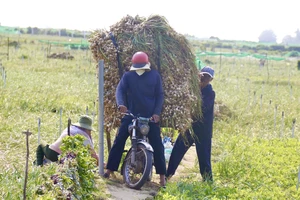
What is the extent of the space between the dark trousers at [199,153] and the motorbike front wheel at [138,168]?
2.23ft

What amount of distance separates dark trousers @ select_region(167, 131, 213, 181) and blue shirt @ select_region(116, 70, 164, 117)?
2.77 ft

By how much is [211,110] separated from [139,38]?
4.63ft

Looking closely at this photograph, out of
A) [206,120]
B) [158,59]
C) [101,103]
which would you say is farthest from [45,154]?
[206,120]

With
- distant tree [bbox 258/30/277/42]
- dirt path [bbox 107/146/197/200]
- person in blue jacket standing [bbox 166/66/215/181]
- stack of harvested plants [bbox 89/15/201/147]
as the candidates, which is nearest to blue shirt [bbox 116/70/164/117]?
stack of harvested plants [bbox 89/15/201/147]

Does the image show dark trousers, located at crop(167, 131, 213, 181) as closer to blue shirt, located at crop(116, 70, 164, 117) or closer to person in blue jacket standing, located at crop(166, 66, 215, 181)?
person in blue jacket standing, located at crop(166, 66, 215, 181)

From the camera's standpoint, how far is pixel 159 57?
21.0 feet

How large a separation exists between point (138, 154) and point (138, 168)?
7.2 inches

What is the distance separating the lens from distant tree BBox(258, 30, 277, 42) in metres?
155

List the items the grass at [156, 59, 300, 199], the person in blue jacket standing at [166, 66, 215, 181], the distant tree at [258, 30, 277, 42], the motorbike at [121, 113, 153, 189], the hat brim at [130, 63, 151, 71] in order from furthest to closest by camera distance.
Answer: the distant tree at [258, 30, 277, 42] < the person in blue jacket standing at [166, 66, 215, 181] < the hat brim at [130, 63, 151, 71] < the motorbike at [121, 113, 153, 189] < the grass at [156, 59, 300, 199]

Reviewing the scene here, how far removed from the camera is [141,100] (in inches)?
232

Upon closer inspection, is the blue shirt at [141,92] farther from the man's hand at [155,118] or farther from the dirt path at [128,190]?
the dirt path at [128,190]

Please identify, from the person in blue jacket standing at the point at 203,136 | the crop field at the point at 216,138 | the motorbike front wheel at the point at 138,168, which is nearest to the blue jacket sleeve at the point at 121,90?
the motorbike front wheel at the point at 138,168

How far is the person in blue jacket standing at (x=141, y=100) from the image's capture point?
5.90 meters

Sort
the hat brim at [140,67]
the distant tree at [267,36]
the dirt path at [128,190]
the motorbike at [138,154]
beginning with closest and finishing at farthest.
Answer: the dirt path at [128,190] < the motorbike at [138,154] < the hat brim at [140,67] < the distant tree at [267,36]
